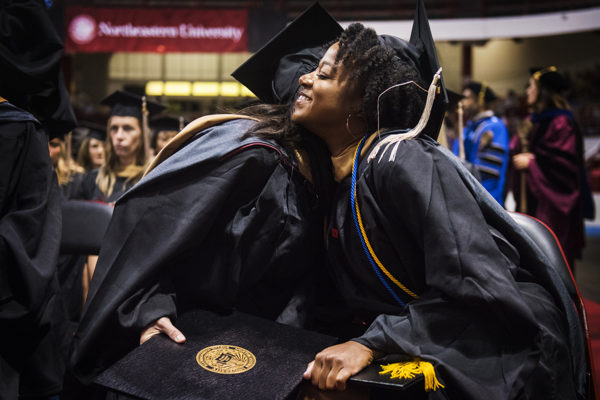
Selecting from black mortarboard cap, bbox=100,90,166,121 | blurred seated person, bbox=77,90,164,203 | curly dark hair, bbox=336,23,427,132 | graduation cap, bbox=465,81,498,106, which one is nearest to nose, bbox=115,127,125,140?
blurred seated person, bbox=77,90,164,203

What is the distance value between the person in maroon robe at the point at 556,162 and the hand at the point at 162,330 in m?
4.36

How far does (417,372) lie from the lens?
1.39m

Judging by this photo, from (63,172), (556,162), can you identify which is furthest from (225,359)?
(556,162)

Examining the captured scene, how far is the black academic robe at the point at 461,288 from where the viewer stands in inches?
56.4

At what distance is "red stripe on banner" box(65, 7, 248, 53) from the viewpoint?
11734 mm

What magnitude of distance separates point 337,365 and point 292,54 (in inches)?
46.6

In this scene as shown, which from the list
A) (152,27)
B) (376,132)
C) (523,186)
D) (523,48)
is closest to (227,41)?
(152,27)

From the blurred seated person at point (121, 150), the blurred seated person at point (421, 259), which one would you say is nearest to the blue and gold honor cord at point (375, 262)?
the blurred seated person at point (421, 259)

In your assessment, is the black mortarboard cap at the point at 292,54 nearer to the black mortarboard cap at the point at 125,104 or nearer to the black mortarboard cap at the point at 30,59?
the black mortarboard cap at the point at 30,59

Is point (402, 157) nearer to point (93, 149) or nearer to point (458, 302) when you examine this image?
point (458, 302)

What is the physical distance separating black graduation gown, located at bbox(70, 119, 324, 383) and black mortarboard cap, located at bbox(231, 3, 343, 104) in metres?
0.25

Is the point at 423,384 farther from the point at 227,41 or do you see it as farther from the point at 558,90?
the point at 227,41

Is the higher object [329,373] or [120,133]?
[120,133]

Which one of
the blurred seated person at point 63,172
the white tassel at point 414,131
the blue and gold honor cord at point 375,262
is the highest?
the white tassel at point 414,131
